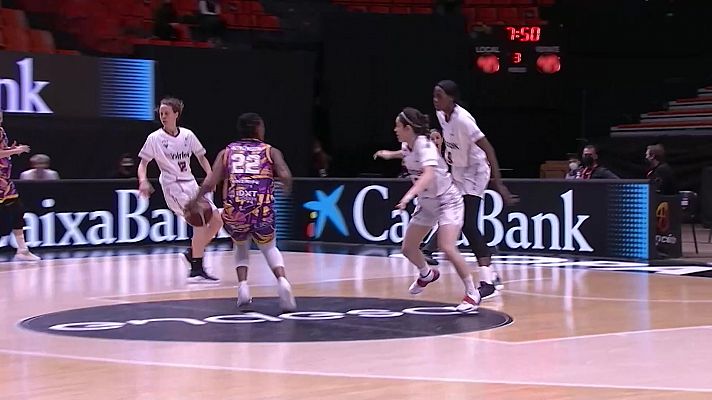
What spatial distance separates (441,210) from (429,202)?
0.40 ft

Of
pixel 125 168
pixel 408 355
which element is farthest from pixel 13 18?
pixel 408 355

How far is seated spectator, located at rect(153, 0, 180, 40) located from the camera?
21.2 m

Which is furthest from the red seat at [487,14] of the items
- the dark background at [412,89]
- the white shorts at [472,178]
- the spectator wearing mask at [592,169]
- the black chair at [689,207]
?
the white shorts at [472,178]

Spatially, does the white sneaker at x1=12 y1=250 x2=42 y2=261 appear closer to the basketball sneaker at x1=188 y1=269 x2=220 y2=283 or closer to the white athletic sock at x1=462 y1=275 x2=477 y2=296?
the basketball sneaker at x1=188 y1=269 x2=220 y2=283

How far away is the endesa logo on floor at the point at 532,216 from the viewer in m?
15.4

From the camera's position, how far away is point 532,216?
16125mm

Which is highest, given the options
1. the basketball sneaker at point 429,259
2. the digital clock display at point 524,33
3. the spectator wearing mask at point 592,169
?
the digital clock display at point 524,33

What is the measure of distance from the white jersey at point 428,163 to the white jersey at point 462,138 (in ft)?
1.51

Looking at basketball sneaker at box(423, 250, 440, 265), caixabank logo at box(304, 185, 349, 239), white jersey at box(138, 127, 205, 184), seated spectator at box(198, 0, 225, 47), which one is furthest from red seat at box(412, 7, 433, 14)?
white jersey at box(138, 127, 205, 184)

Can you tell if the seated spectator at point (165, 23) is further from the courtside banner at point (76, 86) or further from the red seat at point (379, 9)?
the red seat at point (379, 9)

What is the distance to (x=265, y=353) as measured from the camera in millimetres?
7906

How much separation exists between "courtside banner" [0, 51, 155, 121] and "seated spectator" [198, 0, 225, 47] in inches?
86.3

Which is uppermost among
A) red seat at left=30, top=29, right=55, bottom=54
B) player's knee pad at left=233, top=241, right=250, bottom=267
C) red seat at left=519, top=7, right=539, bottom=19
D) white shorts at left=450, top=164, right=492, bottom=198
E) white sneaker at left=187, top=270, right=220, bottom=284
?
red seat at left=519, top=7, right=539, bottom=19

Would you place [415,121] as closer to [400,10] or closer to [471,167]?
[471,167]
